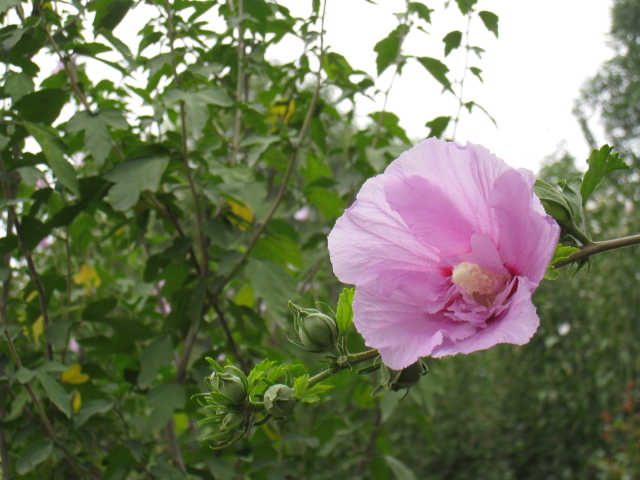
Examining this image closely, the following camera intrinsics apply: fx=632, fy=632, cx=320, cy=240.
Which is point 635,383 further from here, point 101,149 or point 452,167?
point 452,167

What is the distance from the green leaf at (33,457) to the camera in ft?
3.53

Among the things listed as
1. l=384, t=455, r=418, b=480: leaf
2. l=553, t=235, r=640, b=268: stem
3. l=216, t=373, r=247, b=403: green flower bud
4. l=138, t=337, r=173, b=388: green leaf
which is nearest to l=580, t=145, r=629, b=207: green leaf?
l=553, t=235, r=640, b=268: stem

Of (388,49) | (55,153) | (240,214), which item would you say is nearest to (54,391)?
(55,153)

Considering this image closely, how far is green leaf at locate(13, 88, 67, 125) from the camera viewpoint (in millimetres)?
1140

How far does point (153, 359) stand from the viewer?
49.7 inches

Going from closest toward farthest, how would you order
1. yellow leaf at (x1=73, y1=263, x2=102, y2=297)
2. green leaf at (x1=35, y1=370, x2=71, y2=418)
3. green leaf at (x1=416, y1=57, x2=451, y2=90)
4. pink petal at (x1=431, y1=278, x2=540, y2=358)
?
pink petal at (x1=431, y1=278, x2=540, y2=358) < green leaf at (x1=35, y1=370, x2=71, y2=418) < green leaf at (x1=416, y1=57, x2=451, y2=90) < yellow leaf at (x1=73, y1=263, x2=102, y2=297)

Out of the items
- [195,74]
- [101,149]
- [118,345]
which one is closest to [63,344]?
[118,345]

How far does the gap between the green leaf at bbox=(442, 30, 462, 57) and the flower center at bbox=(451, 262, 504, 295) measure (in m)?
1.21

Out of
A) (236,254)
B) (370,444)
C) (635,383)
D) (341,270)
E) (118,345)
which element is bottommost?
(635,383)

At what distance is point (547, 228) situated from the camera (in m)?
0.40

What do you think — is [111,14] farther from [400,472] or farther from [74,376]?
[400,472]

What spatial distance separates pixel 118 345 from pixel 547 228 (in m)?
1.07

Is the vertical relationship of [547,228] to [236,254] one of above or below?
above

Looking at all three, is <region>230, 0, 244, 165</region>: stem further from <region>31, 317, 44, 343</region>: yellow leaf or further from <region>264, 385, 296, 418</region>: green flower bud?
<region>264, 385, 296, 418</region>: green flower bud
